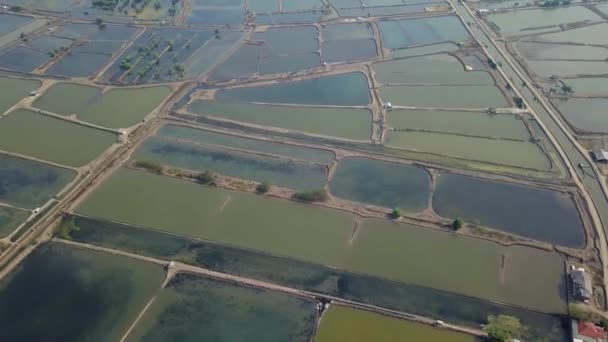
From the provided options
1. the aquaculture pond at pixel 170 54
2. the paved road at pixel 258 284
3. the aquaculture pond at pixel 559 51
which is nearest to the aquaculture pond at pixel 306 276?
the paved road at pixel 258 284

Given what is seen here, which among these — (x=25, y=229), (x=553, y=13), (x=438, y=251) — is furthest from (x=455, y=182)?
(x=553, y=13)

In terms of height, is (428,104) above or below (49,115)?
above

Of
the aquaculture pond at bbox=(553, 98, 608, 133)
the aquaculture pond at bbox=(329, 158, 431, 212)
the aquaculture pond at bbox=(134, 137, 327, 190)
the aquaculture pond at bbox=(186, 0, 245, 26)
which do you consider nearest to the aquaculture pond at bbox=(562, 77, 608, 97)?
the aquaculture pond at bbox=(553, 98, 608, 133)

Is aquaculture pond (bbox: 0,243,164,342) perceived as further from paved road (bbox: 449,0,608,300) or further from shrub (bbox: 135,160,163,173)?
paved road (bbox: 449,0,608,300)

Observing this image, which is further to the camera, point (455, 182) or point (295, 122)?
point (295, 122)

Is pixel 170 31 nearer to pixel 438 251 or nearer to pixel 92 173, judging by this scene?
pixel 92 173

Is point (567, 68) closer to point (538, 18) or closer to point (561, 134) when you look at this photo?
point (561, 134)

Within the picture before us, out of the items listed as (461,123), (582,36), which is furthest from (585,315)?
(582,36)
